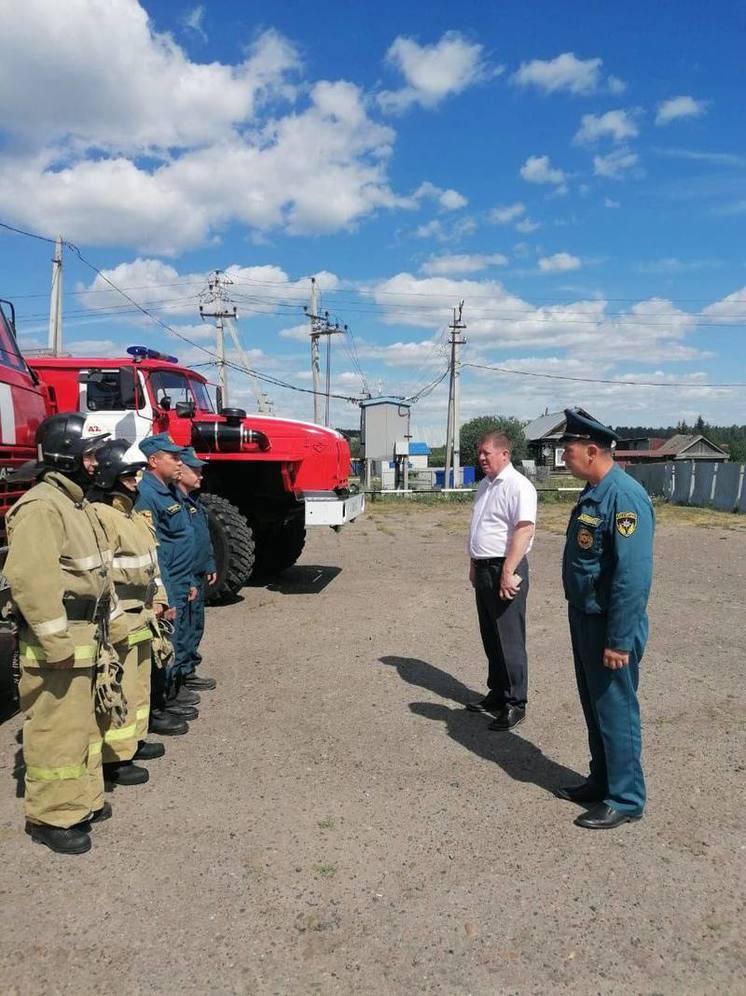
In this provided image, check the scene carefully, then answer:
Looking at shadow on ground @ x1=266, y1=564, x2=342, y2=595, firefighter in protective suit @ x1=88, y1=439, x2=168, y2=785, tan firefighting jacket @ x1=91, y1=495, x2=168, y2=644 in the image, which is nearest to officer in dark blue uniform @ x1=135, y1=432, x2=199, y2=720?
firefighter in protective suit @ x1=88, y1=439, x2=168, y2=785

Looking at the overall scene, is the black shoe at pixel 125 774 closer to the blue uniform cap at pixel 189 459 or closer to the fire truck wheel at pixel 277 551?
the blue uniform cap at pixel 189 459

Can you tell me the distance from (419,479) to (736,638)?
25274mm

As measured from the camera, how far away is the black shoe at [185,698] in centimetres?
474

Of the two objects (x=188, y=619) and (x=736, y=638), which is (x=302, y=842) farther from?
(x=736, y=638)

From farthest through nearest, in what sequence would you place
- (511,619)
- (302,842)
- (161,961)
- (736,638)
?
(736,638) < (511,619) < (302,842) < (161,961)

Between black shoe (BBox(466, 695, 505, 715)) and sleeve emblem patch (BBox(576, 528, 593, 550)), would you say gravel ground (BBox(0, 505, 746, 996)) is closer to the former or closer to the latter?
black shoe (BBox(466, 695, 505, 715))

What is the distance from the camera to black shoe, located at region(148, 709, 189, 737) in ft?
14.3

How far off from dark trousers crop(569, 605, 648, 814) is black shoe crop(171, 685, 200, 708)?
2661mm

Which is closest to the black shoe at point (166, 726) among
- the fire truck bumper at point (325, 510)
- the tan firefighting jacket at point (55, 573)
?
the tan firefighting jacket at point (55, 573)

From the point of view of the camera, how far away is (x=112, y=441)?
3896 millimetres

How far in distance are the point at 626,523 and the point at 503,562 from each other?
136cm

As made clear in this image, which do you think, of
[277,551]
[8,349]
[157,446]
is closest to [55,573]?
[157,446]

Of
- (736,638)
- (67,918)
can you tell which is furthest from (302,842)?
(736,638)

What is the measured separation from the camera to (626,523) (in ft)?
10.2
